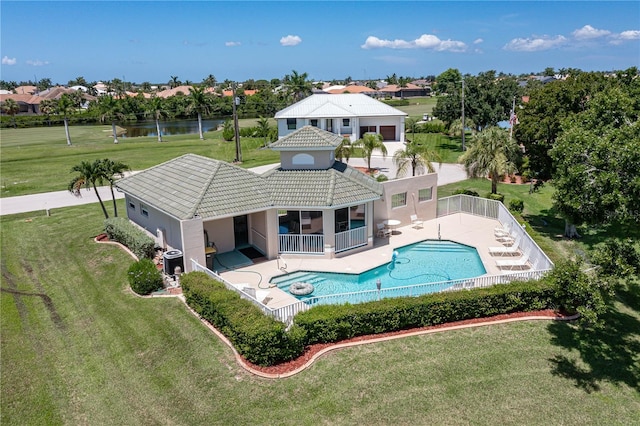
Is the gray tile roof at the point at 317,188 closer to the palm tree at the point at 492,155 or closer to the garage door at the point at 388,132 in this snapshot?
the palm tree at the point at 492,155

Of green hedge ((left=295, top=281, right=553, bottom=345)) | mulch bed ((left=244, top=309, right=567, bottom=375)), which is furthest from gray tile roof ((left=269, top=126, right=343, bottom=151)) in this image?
mulch bed ((left=244, top=309, right=567, bottom=375))

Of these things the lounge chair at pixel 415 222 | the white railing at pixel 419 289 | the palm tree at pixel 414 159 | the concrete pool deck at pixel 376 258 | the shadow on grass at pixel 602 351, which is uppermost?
the palm tree at pixel 414 159

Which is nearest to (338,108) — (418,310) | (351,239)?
(351,239)

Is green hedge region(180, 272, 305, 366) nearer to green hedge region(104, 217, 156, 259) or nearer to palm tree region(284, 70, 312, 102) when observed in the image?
green hedge region(104, 217, 156, 259)

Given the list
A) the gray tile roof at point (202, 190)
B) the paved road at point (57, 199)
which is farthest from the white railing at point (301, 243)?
the paved road at point (57, 199)

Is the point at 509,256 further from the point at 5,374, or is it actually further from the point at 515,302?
the point at 5,374

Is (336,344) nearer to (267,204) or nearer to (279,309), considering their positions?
(279,309)
